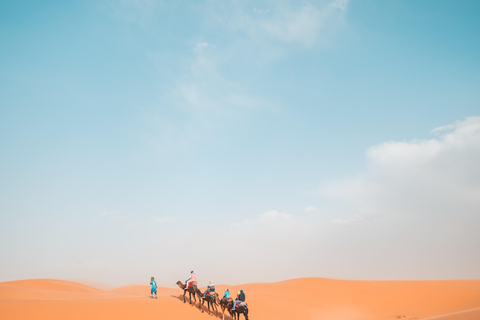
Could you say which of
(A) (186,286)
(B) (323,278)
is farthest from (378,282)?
(A) (186,286)

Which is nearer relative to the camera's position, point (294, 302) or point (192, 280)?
point (192, 280)

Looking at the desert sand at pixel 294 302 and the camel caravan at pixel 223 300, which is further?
the camel caravan at pixel 223 300

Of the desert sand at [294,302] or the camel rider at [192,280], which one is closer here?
the desert sand at [294,302]

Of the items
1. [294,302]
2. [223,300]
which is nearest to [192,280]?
[223,300]

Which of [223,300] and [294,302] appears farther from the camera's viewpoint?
[294,302]

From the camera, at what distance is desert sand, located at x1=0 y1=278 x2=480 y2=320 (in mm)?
19078

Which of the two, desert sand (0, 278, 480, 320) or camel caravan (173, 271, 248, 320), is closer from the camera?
desert sand (0, 278, 480, 320)

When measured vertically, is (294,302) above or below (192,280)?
below

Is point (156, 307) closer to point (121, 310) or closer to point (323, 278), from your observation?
point (121, 310)

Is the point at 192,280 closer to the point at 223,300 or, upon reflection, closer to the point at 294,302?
the point at 223,300

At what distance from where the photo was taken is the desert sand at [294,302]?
62.6 ft

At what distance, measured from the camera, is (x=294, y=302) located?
31.8 metres

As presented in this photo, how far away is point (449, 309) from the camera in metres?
29.3

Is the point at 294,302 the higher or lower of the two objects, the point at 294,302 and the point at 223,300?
the lower
